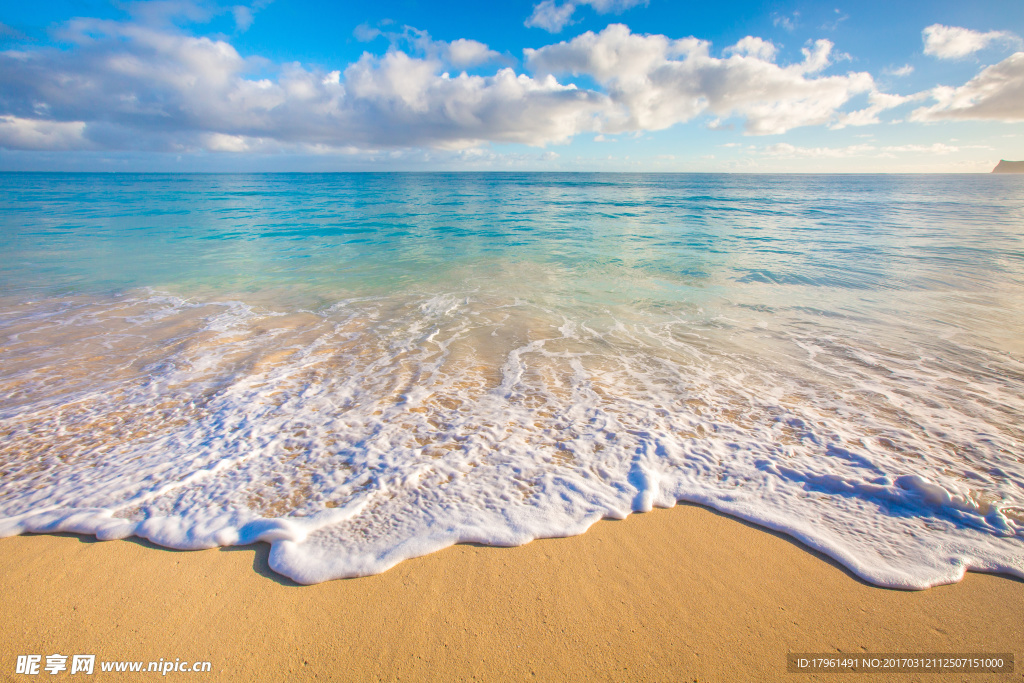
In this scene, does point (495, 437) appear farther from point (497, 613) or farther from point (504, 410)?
point (497, 613)

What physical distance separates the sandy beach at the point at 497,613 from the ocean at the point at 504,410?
0.55 feet

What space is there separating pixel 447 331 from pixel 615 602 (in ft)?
16.9

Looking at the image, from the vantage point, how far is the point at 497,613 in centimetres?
231

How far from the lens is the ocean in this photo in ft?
9.58

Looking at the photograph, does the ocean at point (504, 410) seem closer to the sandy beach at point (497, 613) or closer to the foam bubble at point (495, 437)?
the foam bubble at point (495, 437)

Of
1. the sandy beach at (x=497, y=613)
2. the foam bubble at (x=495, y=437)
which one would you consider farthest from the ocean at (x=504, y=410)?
the sandy beach at (x=497, y=613)

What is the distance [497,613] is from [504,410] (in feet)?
7.61

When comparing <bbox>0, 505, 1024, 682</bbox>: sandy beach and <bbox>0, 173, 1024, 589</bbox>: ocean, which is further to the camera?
<bbox>0, 173, 1024, 589</bbox>: ocean

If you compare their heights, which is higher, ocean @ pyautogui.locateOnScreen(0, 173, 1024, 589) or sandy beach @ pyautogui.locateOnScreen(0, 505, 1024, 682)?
ocean @ pyautogui.locateOnScreen(0, 173, 1024, 589)

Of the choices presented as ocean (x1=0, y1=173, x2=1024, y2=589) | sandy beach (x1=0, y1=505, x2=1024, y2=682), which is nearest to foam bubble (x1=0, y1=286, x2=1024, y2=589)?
ocean (x1=0, y1=173, x2=1024, y2=589)

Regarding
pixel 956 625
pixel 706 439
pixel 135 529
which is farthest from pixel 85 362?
pixel 956 625

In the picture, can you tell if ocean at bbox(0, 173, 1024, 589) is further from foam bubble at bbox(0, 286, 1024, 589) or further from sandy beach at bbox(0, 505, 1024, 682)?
sandy beach at bbox(0, 505, 1024, 682)

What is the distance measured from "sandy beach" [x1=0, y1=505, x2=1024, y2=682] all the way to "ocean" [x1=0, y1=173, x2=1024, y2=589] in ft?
0.55

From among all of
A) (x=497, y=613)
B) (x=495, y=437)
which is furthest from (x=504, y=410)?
(x=497, y=613)
